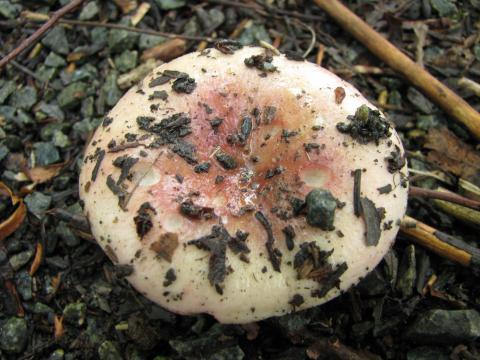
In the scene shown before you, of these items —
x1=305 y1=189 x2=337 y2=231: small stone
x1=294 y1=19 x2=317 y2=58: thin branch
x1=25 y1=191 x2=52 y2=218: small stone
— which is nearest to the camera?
x1=305 y1=189 x2=337 y2=231: small stone

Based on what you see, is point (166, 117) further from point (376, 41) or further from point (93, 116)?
point (376, 41)

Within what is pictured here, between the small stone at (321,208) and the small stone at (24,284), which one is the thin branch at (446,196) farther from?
the small stone at (24,284)

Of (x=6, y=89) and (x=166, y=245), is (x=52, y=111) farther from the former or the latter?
(x=166, y=245)

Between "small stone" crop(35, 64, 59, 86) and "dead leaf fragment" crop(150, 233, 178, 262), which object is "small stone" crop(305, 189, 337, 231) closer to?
"dead leaf fragment" crop(150, 233, 178, 262)

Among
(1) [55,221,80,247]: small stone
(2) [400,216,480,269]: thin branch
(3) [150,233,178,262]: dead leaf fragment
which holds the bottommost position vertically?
(1) [55,221,80,247]: small stone

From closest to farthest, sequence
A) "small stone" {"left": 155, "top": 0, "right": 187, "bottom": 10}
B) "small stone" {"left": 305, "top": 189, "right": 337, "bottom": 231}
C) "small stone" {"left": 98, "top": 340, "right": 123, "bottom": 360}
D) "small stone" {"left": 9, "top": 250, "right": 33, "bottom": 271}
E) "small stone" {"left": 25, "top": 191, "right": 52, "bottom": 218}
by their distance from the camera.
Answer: "small stone" {"left": 305, "top": 189, "right": 337, "bottom": 231}
"small stone" {"left": 98, "top": 340, "right": 123, "bottom": 360}
"small stone" {"left": 9, "top": 250, "right": 33, "bottom": 271}
"small stone" {"left": 25, "top": 191, "right": 52, "bottom": 218}
"small stone" {"left": 155, "top": 0, "right": 187, "bottom": 10}

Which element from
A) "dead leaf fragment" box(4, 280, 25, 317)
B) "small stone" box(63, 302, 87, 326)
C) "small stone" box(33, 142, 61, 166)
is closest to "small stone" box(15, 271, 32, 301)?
"dead leaf fragment" box(4, 280, 25, 317)

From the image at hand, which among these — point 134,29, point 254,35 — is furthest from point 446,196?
point 134,29
